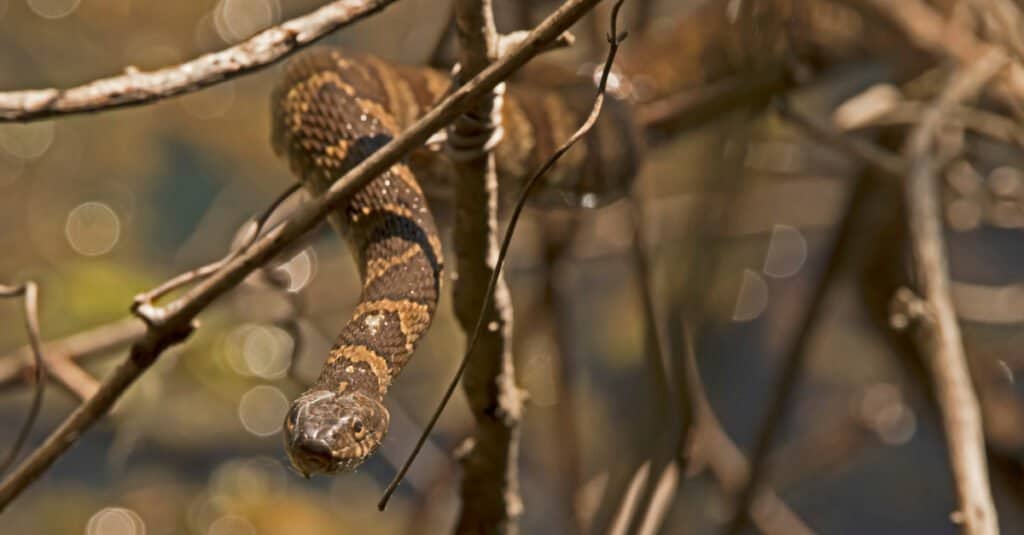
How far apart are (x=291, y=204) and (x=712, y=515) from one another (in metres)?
2.63

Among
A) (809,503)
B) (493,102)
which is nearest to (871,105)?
(493,102)

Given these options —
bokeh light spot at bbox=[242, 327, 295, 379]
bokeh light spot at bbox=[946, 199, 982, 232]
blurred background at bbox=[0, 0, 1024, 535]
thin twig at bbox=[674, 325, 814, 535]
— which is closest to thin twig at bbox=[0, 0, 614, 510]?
thin twig at bbox=[674, 325, 814, 535]

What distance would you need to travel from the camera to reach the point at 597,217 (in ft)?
17.9

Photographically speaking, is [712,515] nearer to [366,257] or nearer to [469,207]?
[366,257]

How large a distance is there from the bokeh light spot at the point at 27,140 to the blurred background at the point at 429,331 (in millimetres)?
12

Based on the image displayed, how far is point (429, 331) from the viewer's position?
592 cm

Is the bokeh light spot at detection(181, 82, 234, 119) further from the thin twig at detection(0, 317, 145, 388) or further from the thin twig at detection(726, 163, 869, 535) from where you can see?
the thin twig at detection(726, 163, 869, 535)

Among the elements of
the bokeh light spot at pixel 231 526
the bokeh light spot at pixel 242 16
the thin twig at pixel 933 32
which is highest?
the thin twig at pixel 933 32

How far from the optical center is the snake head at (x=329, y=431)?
233 cm

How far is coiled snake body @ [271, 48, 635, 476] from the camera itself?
7.89 ft

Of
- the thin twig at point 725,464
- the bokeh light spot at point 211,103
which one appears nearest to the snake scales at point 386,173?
the thin twig at point 725,464

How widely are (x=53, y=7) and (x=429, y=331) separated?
3.12 metres

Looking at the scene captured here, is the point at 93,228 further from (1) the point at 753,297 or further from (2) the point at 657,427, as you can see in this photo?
(2) the point at 657,427

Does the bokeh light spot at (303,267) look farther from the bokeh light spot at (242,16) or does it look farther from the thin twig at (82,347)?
the thin twig at (82,347)
